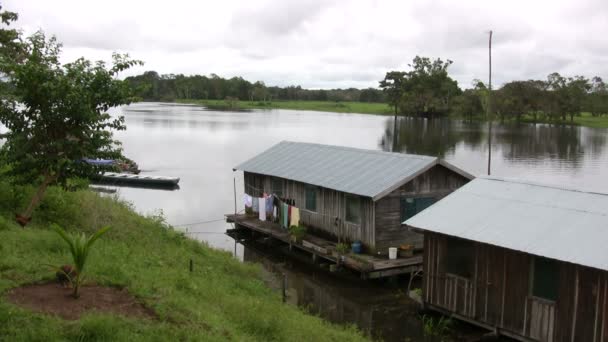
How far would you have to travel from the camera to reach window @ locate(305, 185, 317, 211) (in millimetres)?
24172

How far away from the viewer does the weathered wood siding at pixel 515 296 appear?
12969 mm

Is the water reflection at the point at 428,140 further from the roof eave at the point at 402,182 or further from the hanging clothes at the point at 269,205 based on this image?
the roof eave at the point at 402,182

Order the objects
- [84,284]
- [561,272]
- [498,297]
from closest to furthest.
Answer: [84,284]
[561,272]
[498,297]

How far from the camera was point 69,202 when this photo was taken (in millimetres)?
17219

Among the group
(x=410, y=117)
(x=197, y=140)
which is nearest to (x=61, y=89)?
(x=197, y=140)

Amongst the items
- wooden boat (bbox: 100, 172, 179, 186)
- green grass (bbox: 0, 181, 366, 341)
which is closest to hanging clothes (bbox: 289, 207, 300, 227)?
green grass (bbox: 0, 181, 366, 341)

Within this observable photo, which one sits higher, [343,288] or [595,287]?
[595,287]

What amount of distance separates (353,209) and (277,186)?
532 centimetres

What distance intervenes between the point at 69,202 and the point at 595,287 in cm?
1371

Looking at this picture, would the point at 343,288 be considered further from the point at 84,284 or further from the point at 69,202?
the point at 84,284

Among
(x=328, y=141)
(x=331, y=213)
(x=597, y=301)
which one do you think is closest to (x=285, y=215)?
(x=331, y=213)

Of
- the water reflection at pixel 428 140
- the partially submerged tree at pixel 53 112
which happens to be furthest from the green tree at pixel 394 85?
the partially submerged tree at pixel 53 112

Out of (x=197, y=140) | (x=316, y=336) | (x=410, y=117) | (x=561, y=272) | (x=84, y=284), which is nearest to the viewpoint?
(x=84, y=284)

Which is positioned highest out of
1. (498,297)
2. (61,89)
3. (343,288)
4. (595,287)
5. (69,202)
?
(61,89)
